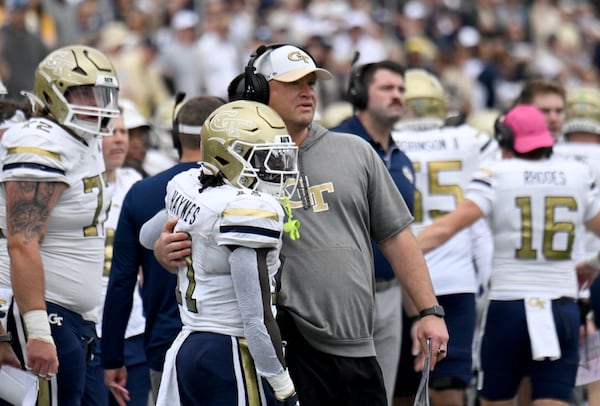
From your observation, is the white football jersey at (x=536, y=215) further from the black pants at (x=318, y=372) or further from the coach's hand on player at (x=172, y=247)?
the coach's hand on player at (x=172, y=247)

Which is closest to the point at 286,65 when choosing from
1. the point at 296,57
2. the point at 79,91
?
the point at 296,57

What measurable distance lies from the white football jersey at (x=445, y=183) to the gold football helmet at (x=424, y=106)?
1.27 feet

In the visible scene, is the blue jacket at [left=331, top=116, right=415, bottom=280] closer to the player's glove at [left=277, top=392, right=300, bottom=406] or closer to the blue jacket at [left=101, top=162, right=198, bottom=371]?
the blue jacket at [left=101, top=162, right=198, bottom=371]

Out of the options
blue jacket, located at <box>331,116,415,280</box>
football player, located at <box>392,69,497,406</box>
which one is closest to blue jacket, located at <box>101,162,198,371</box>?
blue jacket, located at <box>331,116,415,280</box>

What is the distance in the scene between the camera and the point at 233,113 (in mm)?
5160

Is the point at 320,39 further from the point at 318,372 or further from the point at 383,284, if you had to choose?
the point at 318,372

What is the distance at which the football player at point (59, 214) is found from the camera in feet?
18.7

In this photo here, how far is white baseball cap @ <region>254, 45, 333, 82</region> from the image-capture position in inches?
223

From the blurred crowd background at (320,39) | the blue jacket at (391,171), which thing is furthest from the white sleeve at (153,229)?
the blurred crowd background at (320,39)

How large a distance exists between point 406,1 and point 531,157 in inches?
638

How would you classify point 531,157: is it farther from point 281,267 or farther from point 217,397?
point 217,397

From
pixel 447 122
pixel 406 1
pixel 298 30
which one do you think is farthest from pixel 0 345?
pixel 406 1

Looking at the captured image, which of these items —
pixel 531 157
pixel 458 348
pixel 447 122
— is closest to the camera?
pixel 531 157

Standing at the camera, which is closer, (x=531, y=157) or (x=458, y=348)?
(x=531, y=157)
